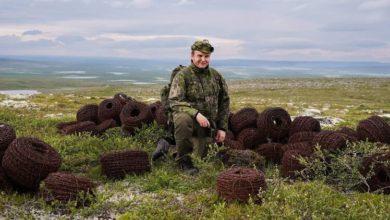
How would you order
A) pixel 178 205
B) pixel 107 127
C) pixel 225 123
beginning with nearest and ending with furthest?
1. pixel 178 205
2. pixel 225 123
3. pixel 107 127

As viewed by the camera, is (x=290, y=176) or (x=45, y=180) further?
(x=290, y=176)

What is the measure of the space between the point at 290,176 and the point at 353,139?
1.84 meters

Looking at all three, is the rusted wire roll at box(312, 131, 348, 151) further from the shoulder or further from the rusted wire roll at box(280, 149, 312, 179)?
the shoulder

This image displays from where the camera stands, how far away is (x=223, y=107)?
40.8ft

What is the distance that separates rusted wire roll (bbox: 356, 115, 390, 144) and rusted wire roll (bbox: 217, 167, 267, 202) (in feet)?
15.0

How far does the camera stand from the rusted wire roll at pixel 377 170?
1014 centimetres

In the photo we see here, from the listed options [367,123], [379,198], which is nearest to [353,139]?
[367,123]

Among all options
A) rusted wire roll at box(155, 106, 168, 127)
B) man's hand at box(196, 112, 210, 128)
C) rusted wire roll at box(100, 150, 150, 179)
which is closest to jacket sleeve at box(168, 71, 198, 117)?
man's hand at box(196, 112, 210, 128)

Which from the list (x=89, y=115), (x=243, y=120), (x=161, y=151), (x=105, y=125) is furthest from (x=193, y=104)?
(x=89, y=115)

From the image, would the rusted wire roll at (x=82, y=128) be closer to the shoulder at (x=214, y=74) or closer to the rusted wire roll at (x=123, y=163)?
the rusted wire roll at (x=123, y=163)

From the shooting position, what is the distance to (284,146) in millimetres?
13008

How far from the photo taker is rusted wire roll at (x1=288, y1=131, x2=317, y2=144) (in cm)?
1315

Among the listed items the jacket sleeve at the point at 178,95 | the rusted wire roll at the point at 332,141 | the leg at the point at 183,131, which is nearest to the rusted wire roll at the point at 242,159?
the leg at the point at 183,131

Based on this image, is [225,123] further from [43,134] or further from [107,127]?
[43,134]
